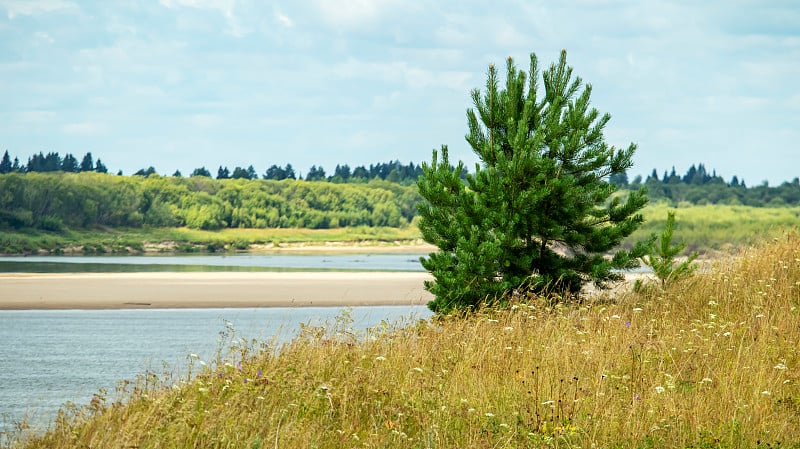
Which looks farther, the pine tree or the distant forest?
the pine tree

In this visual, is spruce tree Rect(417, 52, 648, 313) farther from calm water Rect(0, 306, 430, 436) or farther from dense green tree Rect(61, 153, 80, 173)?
dense green tree Rect(61, 153, 80, 173)

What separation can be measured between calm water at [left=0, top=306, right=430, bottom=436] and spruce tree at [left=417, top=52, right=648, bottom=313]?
1.68 m

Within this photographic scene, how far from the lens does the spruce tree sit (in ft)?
48.5

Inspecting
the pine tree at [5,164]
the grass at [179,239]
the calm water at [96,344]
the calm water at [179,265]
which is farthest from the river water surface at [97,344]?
the pine tree at [5,164]

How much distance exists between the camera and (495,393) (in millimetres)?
8938

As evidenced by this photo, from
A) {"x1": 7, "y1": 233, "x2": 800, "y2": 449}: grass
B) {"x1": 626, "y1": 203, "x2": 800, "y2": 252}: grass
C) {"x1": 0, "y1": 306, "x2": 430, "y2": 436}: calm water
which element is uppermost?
{"x1": 626, "y1": 203, "x2": 800, "y2": 252}: grass

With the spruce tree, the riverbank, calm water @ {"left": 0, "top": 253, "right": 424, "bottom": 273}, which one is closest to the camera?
the spruce tree

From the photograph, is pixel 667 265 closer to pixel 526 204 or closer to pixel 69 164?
pixel 526 204

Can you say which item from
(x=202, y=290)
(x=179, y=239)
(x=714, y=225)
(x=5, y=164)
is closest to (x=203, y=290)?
(x=202, y=290)

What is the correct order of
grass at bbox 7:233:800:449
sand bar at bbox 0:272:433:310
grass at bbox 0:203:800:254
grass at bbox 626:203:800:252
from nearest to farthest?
grass at bbox 7:233:800:449 < sand bar at bbox 0:272:433:310 < grass at bbox 626:203:800:252 < grass at bbox 0:203:800:254

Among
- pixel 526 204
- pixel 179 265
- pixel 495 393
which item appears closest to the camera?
pixel 495 393

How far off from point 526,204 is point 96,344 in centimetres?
1372

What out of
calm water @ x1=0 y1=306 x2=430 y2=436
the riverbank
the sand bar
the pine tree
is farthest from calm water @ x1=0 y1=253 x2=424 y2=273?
the pine tree

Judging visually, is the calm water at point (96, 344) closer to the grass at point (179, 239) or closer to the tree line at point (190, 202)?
the grass at point (179, 239)
